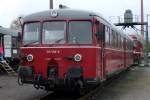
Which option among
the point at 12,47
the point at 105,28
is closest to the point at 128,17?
the point at 12,47

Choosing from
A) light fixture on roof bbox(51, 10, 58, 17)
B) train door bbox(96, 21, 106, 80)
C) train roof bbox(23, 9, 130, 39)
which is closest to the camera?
train roof bbox(23, 9, 130, 39)

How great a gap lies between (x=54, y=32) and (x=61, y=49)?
65 cm

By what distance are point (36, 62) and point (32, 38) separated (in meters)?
0.82

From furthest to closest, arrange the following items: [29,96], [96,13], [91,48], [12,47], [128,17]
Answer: [128,17] < [12,47] < [29,96] < [96,13] < [91,48]

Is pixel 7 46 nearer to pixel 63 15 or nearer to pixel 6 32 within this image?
pixel 6 32

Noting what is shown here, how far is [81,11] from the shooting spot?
47.3ft

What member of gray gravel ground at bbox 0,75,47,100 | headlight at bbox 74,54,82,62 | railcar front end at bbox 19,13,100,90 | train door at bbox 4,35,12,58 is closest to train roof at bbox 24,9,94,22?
railcar front end at bbox 19,13,100,90

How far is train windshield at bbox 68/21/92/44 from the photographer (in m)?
14.2

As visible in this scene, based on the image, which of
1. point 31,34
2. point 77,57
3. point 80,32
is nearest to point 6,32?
point 31,34

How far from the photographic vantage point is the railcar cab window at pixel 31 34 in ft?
47.9

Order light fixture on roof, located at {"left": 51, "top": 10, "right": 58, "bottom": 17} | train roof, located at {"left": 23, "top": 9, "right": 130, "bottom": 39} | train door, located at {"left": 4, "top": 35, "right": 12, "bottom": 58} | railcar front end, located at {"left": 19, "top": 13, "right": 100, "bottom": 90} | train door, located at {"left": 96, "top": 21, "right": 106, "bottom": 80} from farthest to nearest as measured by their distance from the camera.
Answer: train door, located at {"left": 4, "top": 35, "right": 12, "bottom": 58} < train door, located at {"left": 96, "top": 21, "right": 106, "bottom": 80} < light fixture on roof, located at {"left": 51, "top": 10, "right": 58, "bottom": 17} < train roof, located at {"left": 23, "top": 9, "right": 130, "bottom": 39} < railcar front end, located at {"left": 19, "top": 13, "right": 100, "bottom": 90}

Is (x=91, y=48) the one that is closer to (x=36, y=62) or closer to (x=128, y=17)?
(x=36, y=62)

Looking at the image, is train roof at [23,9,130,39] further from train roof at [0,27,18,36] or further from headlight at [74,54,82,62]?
train roof at [0,27,18,36]

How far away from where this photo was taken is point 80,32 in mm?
14281
